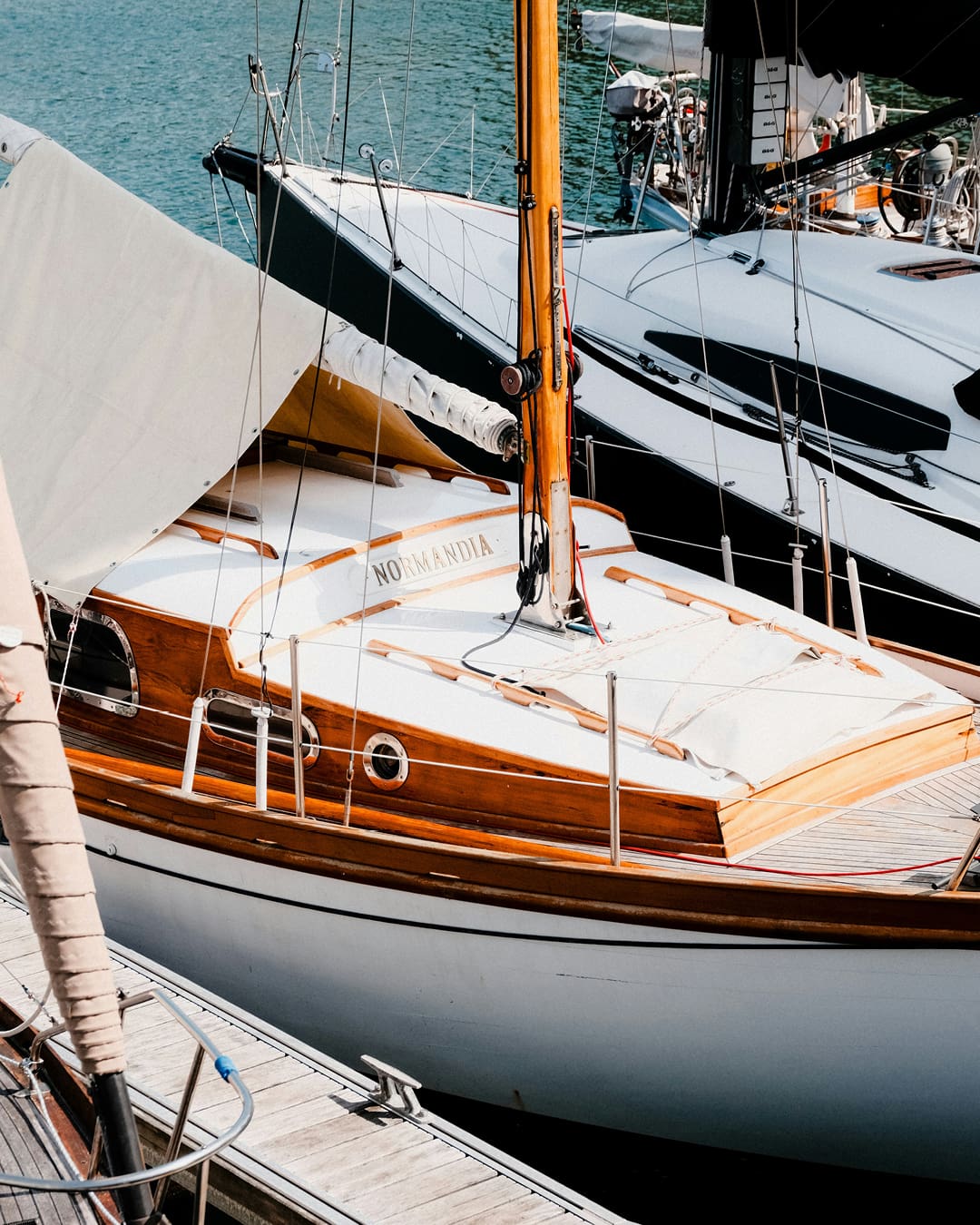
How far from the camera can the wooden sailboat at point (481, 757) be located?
5.07m

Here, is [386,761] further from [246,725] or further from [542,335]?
[542,335]

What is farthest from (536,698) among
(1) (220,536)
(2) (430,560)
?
(1) (220,536)

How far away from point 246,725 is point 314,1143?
1.92m

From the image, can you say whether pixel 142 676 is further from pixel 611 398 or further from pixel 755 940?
pixel 611 398

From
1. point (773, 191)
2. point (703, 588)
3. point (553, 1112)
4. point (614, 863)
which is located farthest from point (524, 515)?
point (773, 191)

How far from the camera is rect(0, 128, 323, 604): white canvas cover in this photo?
6332 mm

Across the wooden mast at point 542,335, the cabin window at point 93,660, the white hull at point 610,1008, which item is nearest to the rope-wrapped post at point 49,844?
the white hull at point 610,1008

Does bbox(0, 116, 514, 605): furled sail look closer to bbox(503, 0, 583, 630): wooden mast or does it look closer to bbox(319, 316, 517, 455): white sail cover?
bbox(319, 316, 517, 455): white sail cover

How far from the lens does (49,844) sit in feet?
9.98

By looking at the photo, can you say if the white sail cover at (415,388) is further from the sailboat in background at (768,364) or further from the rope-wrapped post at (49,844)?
the rope-wrapped post at (49,844)

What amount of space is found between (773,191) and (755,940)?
7.39 meters

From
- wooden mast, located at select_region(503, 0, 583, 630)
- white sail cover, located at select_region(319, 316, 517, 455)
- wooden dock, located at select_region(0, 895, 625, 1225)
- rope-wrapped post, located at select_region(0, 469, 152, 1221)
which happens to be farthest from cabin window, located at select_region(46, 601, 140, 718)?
rope-wrapped post, located at select_region(0, 469, 152, 1221)

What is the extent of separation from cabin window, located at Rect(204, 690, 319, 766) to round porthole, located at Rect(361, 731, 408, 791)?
0.25 metres

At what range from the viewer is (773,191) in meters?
10.7
